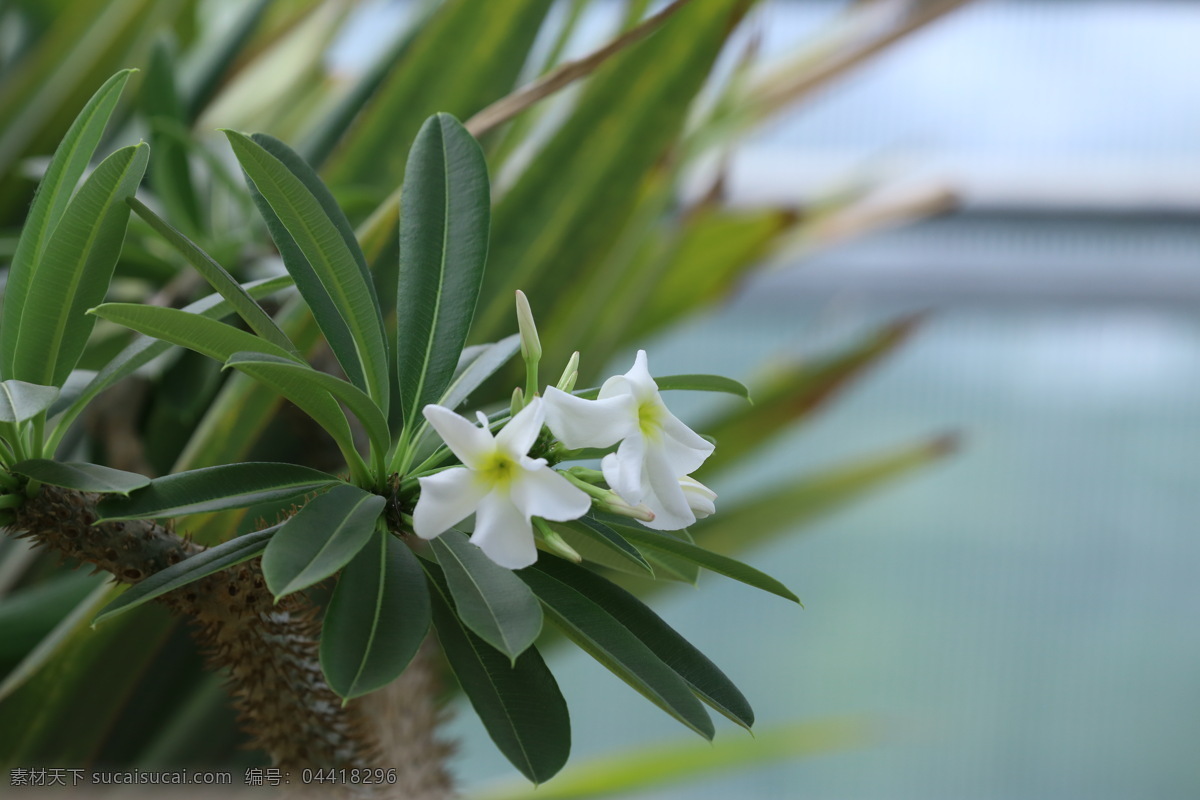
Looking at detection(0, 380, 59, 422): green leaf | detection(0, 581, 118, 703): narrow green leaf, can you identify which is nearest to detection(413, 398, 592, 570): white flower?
detection(0, 380, 59, 422): green leaf

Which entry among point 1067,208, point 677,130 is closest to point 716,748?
point 677,130

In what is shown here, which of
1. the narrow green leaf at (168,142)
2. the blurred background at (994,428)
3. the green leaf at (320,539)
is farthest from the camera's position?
the blurred background at (994,428)

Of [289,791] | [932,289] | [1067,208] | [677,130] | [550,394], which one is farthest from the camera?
[932,289]

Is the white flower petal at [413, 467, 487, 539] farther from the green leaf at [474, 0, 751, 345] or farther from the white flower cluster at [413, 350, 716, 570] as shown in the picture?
the green leaf at [474, 0, 751, 345]

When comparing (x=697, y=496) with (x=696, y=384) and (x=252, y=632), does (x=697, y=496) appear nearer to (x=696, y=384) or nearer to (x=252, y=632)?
(x=696, y=384)

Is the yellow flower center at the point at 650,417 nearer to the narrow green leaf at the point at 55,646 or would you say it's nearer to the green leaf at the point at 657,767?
the narrow green leaf at the point at 55,646

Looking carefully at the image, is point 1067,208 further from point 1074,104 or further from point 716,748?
point 716,748

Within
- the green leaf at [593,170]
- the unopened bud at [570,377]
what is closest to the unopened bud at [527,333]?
the unopened bud at [570,377]
